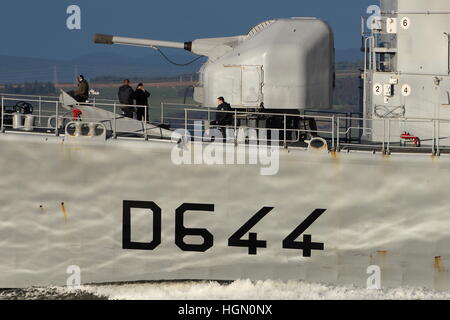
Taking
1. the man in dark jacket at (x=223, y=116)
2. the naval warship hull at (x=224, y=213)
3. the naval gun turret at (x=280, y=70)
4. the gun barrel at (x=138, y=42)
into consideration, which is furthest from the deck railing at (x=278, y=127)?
the gun barrel at (x=138, y=42)

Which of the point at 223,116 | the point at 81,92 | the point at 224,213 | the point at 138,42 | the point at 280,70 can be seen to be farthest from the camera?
the point at 138,42

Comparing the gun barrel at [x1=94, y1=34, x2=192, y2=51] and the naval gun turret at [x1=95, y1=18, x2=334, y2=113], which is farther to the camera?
the gun barrel at [x1=94, y1=34, x2=192, y2=51]

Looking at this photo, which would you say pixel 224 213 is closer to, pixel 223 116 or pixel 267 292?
pixel 267 292

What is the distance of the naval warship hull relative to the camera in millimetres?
25016

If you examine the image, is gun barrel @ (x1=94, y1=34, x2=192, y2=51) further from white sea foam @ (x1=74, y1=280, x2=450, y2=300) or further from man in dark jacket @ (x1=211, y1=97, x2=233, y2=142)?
white sea foam @ (x1=74, y1=280, x2=450, y2=300)


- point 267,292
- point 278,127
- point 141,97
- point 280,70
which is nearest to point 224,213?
point 267,292

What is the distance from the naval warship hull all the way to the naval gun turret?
209 cm

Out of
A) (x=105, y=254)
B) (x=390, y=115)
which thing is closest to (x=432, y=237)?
(x=390, y=115)

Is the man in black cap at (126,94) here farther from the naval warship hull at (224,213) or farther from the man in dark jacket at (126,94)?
the naval warship hull at (224,213)

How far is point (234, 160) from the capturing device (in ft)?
82.7

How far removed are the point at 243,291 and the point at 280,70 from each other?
5.62 m

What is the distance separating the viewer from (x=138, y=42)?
30.5m

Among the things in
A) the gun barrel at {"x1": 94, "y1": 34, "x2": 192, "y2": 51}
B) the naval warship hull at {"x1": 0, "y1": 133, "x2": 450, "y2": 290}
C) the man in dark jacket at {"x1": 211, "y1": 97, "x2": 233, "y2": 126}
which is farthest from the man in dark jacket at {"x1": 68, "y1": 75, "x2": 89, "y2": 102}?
the man in dark jacket at {"x1": 211, "y1": 97, "x2": 233, "y2": 126}
